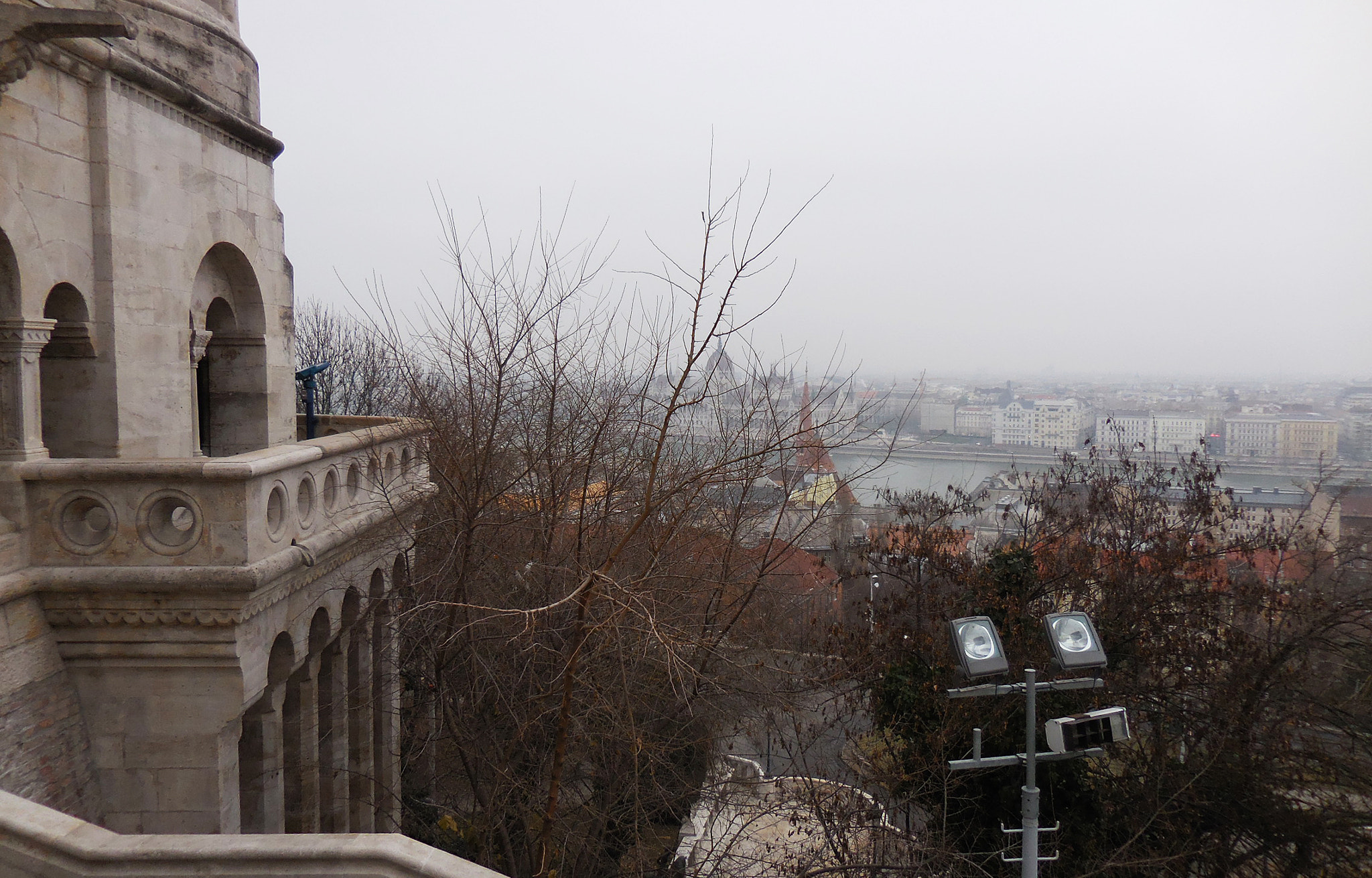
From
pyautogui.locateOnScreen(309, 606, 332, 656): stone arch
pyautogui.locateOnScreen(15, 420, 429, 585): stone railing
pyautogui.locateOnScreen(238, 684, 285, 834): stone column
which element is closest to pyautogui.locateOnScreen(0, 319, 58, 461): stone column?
pyautogui.locateOnScreen(15, 420, 429, 585): stone railing

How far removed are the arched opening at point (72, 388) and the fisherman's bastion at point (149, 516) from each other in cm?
1

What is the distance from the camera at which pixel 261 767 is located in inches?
254

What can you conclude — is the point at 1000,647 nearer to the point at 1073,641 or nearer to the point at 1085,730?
the point at 1073,641

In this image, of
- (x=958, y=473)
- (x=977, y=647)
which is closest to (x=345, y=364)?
(x=958, y=473)

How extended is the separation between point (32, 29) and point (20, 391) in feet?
6.60

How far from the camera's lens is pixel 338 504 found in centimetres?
694

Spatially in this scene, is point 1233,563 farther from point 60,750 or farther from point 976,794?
point 60,750

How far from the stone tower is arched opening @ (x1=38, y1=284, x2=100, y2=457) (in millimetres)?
16

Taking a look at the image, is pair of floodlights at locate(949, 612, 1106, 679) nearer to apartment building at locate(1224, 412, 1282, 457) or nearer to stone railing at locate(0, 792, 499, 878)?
stone railing at locate(0, 792, 499, 878)

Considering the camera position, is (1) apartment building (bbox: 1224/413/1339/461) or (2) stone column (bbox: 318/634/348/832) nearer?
(2) stone column (bbox: 318/634/348/832)

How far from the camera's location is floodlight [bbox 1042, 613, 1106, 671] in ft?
18.4

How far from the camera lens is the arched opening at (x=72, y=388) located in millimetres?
6152

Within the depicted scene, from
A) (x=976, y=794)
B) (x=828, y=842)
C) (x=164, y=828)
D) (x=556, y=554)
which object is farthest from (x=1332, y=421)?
(x=164, y=828)

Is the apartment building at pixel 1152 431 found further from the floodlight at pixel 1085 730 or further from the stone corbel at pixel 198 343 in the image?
the stone corbel at pixel 198 343
